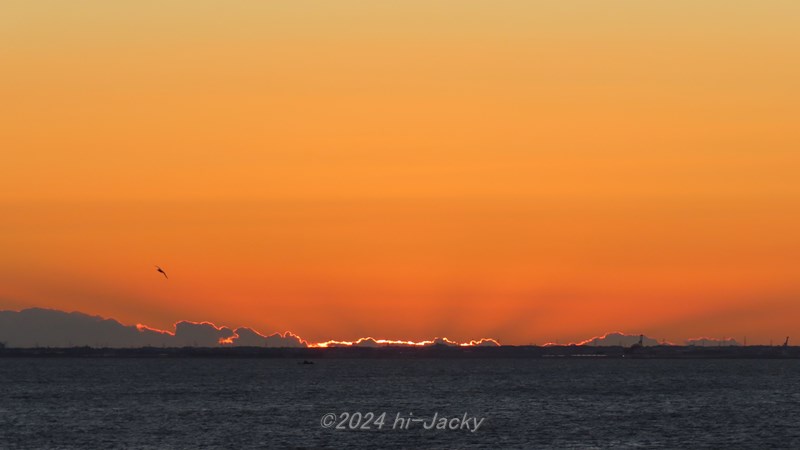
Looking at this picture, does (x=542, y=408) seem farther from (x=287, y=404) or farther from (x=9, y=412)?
(x=9, y=412)

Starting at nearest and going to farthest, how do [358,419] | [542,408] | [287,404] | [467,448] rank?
[467,448] → [358,419] → [542,408] → [287,404]

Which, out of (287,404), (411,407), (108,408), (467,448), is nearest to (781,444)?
(467,448)

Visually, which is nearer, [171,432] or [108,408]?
[171,432]

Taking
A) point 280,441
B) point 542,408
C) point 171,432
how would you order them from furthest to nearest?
point 542,408 → point 171,432 → point 280,441

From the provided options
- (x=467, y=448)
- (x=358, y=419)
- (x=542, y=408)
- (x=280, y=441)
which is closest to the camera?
(x=467, y=448)

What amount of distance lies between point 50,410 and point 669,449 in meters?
99.8

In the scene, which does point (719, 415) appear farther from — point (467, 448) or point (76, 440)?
point (76, 440)

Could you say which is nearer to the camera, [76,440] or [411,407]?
[76,440]

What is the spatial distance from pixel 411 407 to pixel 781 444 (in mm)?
66183

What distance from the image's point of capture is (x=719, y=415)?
16762 centimetres

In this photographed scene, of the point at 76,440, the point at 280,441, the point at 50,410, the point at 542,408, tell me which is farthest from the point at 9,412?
the point at 542,408

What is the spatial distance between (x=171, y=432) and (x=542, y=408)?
58.9 metres

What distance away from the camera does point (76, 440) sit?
138 metres

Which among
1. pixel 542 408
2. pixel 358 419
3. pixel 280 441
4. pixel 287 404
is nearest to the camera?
pixel 280 441
